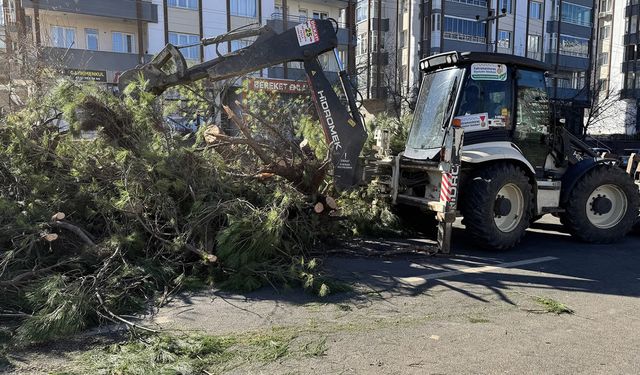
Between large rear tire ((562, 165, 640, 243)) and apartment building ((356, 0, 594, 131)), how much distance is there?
25.0 m

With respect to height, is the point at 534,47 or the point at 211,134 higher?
the point at 534,47

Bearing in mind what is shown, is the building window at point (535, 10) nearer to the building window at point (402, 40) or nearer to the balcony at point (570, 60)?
the balcony at point (570, 60)

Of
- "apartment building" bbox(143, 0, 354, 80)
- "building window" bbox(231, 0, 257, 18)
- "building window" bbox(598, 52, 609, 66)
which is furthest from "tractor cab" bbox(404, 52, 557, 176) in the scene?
"building window" bbox(598, 52, 609, 66)

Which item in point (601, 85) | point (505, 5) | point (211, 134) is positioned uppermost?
point (505, 5)

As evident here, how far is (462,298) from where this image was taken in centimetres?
532

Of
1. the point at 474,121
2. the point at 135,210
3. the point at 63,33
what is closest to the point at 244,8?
the point at 63,33

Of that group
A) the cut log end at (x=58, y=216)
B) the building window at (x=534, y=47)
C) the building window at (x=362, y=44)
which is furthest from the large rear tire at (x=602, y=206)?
the building window at (x=534, y=47)

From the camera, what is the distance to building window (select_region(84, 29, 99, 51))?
28.6 m

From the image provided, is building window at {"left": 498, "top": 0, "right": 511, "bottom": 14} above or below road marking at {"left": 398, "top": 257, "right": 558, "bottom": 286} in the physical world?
above

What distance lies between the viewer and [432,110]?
303 inches

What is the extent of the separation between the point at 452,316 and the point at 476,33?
131 ft

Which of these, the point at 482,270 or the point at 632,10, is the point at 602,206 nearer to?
the point at 482,270

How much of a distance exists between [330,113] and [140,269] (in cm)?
324

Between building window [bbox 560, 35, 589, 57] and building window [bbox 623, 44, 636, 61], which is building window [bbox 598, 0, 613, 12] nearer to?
building window [bbox 623, 44, 636, 61]
